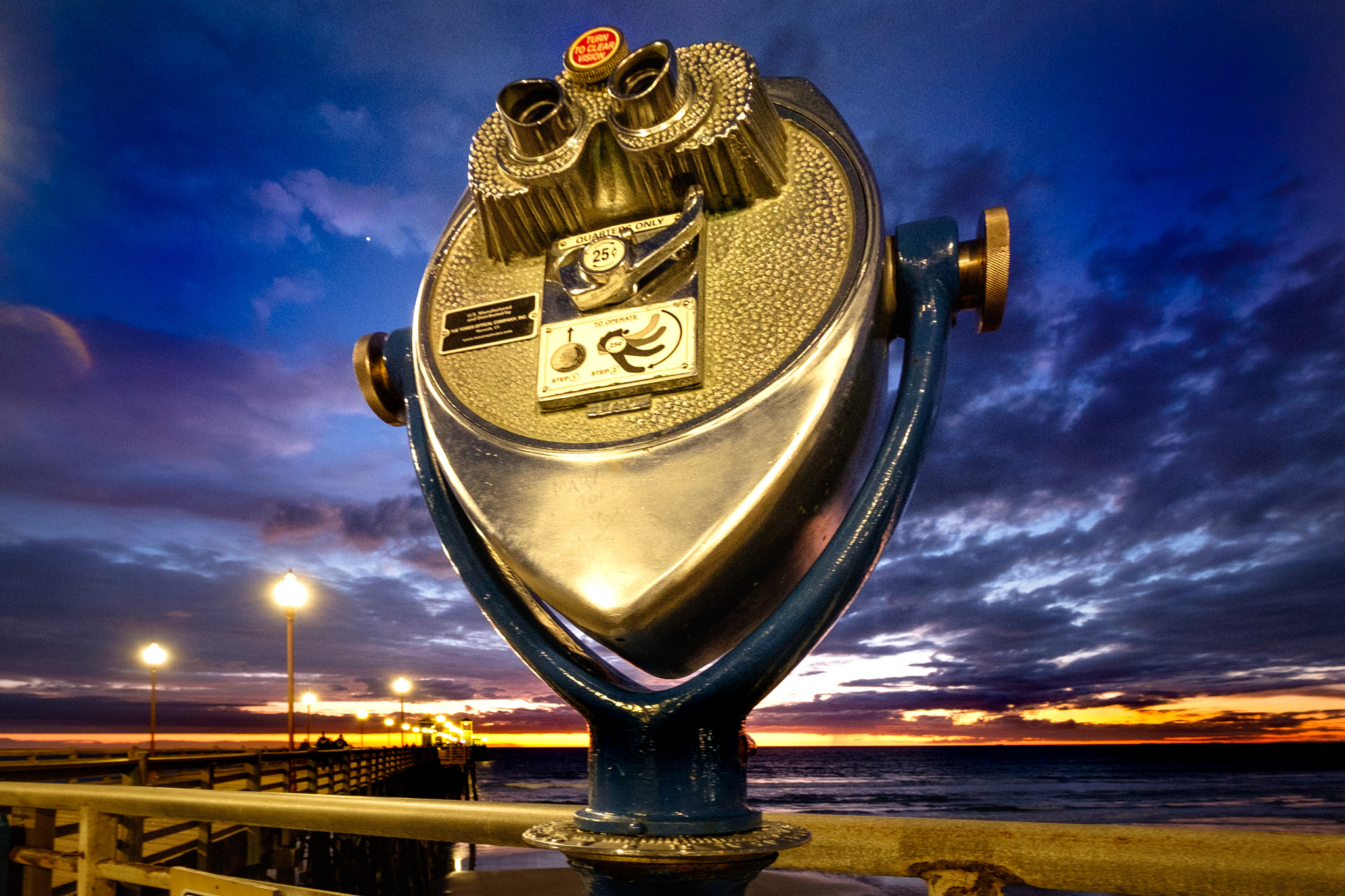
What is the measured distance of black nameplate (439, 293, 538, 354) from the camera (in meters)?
1.00

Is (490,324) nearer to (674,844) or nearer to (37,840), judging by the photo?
(674,844)

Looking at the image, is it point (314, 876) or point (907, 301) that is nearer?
point (907, 301)

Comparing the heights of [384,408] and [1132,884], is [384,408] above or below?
above

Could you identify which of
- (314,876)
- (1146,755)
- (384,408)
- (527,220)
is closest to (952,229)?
(527,220)

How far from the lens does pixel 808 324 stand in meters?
0.86

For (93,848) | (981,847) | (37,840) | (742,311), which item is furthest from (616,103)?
(37,840)

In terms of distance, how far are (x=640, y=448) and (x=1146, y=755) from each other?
3031 inches

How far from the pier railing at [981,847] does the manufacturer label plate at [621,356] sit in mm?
508

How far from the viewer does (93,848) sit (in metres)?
1.77

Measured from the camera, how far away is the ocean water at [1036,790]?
21.9 metres

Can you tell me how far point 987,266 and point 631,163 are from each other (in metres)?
0.42

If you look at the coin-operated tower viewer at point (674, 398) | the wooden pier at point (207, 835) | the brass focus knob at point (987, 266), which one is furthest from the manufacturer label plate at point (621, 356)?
the wooden pier at point (207, 835)

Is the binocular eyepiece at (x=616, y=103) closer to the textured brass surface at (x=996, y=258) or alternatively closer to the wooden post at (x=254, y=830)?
the textured brass surface at (x=996, y=258)

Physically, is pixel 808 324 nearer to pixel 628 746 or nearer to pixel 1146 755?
A: pixel 628 746
